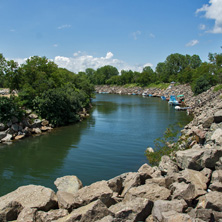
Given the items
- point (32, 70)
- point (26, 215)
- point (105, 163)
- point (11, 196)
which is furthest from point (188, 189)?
point (32, 70)

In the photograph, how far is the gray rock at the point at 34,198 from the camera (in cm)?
919

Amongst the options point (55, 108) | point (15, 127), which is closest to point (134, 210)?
point (15, 127)

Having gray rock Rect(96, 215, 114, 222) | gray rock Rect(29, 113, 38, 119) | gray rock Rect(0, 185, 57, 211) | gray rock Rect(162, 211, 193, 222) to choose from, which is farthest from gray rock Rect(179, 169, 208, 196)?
gray rock Rect(29, 113, 38, 119)

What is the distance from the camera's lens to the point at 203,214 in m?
7.35

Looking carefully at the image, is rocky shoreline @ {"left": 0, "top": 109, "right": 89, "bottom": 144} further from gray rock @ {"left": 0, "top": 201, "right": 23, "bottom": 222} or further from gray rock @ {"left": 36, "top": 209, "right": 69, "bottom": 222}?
gray rock @ {"left": 36, "top": 209, "right": 69, "bottom": 222}

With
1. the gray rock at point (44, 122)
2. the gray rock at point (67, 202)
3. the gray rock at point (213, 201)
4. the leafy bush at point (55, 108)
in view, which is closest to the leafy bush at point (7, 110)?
the gray rock at point (44, 122)

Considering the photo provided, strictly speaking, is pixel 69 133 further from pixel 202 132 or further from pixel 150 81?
pixel 150 81

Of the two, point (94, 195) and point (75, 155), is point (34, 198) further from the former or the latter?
point (75, 155)

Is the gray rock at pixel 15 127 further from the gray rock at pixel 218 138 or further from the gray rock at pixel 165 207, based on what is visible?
the gray rock at pixel 165 207

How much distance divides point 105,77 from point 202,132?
555ft

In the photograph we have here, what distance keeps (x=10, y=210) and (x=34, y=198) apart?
105cm

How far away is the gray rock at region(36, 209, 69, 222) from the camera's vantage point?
8.46 metres

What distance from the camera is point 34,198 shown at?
9.66 metres

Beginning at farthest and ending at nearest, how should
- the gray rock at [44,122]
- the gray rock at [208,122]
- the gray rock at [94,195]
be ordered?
the gray rock at [44,122] < the gray rock at [208,122] < the gray rock at [94,195]
